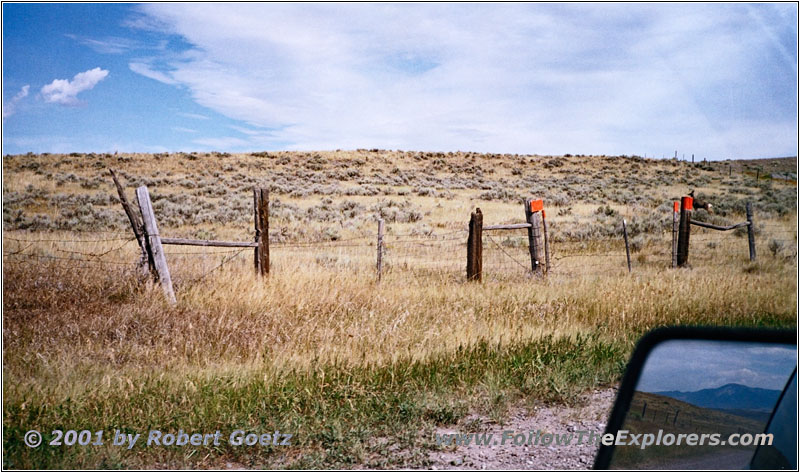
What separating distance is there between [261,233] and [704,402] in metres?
8.90

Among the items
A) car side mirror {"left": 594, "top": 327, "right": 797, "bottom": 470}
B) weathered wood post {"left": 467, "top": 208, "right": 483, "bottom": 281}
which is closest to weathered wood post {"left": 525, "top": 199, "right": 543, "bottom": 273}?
weathered wood post {"left": 467, "top": 208, "right": 483, "bottom": 281}

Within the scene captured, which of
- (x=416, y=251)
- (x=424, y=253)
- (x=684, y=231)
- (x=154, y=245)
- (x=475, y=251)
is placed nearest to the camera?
(x=154, y=245)

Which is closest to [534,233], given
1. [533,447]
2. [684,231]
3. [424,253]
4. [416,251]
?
[684,231]

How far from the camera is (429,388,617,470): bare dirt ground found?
13.5ft

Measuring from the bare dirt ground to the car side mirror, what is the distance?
152 cm

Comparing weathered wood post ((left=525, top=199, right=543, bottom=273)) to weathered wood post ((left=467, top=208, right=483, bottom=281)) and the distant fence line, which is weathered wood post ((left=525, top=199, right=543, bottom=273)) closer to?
Result: the distant fence line

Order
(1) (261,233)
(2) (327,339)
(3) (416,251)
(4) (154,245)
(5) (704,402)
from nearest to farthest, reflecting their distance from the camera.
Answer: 1. (5) (704,402)
2. (2) (327,339)
3. (4) (154,245)
4. (1) (261,233)
5. (3) (416,251)

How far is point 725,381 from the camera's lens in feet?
7.06

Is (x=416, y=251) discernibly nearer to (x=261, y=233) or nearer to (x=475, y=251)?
(x=475, y=251)

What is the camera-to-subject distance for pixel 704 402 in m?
2.13

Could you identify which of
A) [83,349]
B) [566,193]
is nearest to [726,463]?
[83,349]

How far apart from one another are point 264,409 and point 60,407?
1537 millimetres

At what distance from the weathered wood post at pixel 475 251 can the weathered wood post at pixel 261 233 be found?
393cm

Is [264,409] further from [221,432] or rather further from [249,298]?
[249,298]
